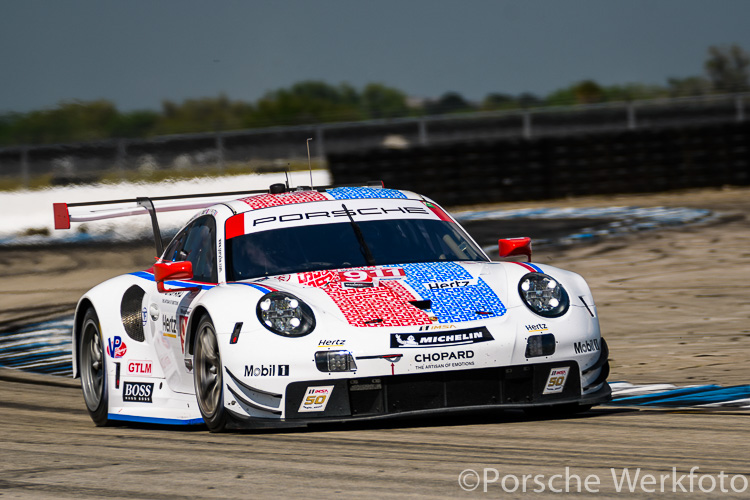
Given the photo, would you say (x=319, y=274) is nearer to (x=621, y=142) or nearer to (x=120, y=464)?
(x=120, y=464)

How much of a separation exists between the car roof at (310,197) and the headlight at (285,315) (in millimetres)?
1206

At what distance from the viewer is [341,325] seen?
552 centimetres

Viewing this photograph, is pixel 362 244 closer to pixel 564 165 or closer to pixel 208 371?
pixel 208 371

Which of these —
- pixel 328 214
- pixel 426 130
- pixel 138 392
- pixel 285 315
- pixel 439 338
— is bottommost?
pixel 138 392

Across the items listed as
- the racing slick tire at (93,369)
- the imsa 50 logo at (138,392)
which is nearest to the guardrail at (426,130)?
the racing slick tire at (93,369)

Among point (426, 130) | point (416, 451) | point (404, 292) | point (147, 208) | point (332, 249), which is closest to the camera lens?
point (416, 451)

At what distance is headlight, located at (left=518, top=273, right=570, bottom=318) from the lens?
579 cm

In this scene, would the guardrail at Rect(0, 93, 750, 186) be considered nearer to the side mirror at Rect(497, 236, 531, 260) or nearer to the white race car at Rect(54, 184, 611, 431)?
the white race car at Rect(54, 184, 611, 431)

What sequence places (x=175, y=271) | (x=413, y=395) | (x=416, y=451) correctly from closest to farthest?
(x=416, y=451) < (x=413, y=395) < (x=175, y=271)

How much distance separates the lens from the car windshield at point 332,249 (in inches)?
250

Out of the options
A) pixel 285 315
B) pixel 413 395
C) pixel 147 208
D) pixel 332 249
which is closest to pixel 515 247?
pixel 332 249

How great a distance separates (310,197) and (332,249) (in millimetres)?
599

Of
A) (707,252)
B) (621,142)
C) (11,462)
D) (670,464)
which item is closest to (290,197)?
(11,462)

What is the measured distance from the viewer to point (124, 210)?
7727mm
